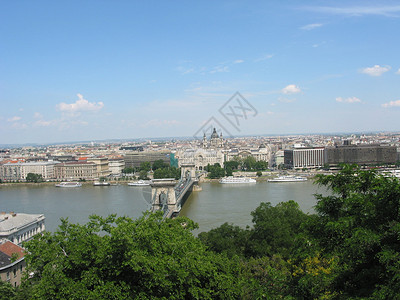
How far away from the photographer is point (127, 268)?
4.70 meters

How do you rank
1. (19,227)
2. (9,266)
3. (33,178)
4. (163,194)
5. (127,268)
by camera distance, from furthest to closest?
(33,178)
(163,194)
(19,227)
(9,266)
(127,268)

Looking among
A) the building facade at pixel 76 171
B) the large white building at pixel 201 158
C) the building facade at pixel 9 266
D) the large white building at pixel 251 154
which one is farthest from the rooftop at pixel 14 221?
the large white building at pixel 251 154

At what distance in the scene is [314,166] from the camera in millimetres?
43844

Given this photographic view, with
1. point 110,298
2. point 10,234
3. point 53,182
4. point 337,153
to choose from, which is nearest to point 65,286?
point 110,298

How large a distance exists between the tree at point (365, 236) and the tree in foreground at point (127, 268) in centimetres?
132

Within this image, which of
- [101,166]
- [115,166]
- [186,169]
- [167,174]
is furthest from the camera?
[115,166]

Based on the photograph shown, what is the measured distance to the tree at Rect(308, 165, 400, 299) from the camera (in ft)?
11.6

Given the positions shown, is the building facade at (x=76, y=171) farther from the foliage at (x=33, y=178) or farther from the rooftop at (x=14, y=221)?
the rooftop at (x=14, y=221)

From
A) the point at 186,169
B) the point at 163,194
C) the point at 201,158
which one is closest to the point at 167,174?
the point at 186,169

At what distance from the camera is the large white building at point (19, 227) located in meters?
10.6

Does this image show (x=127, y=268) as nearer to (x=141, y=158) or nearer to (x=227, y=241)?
(x=227, y=241)

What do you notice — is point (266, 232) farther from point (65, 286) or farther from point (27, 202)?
point (27, 202)

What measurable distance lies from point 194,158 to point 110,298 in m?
41.2

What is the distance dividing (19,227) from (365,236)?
9.55 metres
